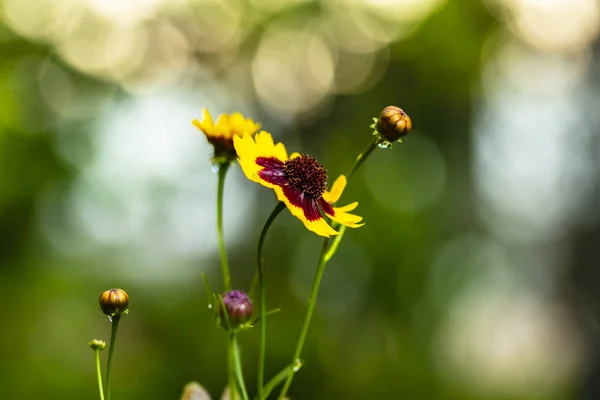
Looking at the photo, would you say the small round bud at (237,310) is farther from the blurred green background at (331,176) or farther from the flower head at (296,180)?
the blurred green background at (331,176)

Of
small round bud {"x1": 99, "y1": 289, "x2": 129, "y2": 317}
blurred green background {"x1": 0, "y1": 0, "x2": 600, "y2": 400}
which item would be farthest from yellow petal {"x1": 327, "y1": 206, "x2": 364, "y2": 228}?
blurred green background {"x1": 0, "y1": 0, "x2": 600, "y2": 400}

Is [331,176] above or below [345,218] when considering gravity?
above

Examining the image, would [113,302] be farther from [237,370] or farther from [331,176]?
[331,176]

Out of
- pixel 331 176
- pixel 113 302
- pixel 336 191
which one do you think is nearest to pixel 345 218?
pixel 336 191

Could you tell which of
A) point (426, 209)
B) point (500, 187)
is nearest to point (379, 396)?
point (426, 209)

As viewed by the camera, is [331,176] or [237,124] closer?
[237,124]

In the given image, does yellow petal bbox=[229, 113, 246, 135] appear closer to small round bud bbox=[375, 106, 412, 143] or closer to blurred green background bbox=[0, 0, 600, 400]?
small round bud bbox=[375, 106, 412, 143]

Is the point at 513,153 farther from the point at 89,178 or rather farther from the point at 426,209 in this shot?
the point at 89,178
